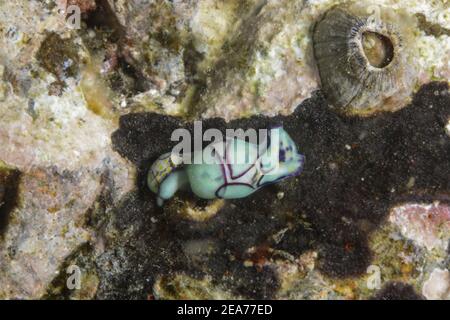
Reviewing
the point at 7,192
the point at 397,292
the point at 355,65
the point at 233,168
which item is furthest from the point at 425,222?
the point at 7,192

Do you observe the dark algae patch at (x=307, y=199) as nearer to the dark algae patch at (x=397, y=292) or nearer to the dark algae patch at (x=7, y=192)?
the dark algae patch at (x=397, y=292)

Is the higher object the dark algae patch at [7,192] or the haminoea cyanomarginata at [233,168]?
the haminoea cyanomarginata at [233,168]

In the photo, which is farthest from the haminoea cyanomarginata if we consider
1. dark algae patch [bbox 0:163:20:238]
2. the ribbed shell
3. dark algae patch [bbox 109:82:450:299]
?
dark algae patch [bbox 0:163:20:238]

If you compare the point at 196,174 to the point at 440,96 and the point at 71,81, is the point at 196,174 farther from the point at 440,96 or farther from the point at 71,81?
the point at 440,96

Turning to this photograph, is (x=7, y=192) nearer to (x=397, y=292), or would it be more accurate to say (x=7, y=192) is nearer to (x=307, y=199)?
(x=307, y=199)

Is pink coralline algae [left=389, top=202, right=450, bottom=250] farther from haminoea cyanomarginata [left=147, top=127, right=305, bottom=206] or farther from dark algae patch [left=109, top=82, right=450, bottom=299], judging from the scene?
haminoea cyanomarginata [left=147, top=127, right=305, bottom=206]

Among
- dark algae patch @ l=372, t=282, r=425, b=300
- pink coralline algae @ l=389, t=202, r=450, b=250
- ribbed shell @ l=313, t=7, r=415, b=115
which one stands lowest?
dark algae patch @ l=372, t=282, r=425, b=300

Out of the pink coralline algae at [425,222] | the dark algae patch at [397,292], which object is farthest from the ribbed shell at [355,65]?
the dark algae patch at [397,292]

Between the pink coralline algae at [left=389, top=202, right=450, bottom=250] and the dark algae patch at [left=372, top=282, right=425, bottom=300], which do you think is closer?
the dark algae patch at [left=372, top=282, right=425, bottom=300]
